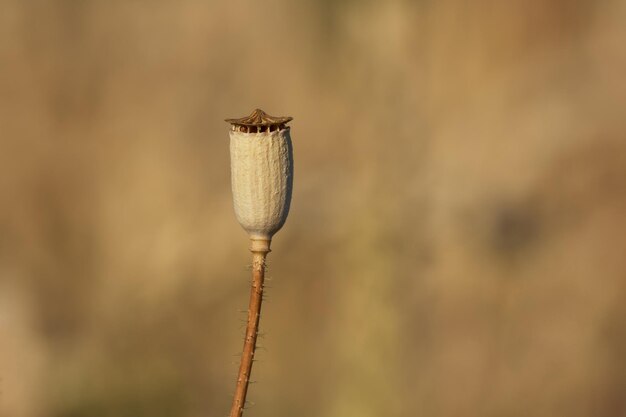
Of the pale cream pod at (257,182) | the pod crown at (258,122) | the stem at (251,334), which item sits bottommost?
the stem at (251,334)

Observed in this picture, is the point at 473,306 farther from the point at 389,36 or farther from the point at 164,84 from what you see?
the point at 164,84

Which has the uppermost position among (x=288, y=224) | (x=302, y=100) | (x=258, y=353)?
(x=302, y=100)

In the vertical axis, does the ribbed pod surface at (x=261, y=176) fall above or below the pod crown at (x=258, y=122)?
below

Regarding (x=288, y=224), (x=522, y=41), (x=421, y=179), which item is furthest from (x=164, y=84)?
(x=522, y=41)

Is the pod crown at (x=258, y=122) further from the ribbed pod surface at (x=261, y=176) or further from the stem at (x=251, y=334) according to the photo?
the stem at (x=251, y=334)

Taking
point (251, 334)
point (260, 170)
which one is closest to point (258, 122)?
point (260, 170)

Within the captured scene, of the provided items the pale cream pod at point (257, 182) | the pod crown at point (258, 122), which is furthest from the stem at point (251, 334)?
the pod crown at point (258, 122)

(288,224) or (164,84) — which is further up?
(164,84)

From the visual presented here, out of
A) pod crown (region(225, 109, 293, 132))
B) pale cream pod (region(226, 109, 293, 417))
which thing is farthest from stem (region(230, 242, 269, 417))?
pod crown (region(225, 109, 293, 132))
